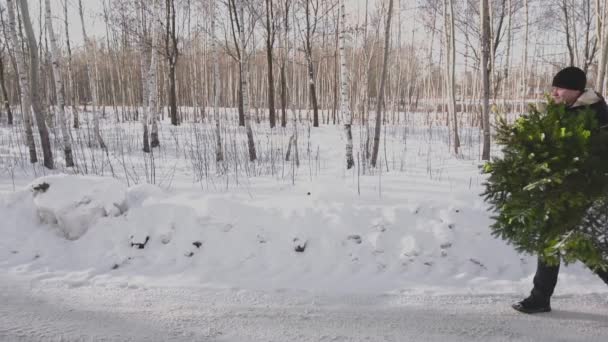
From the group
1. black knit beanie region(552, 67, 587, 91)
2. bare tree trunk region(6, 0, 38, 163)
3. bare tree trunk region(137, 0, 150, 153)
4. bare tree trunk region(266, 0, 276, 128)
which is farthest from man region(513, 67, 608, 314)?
bare tree trunk region(266, 0, 276, 128)

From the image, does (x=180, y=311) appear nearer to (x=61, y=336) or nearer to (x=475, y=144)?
(x=61, y=336)

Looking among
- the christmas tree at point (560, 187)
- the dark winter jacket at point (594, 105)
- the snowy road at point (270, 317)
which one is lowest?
the snowy road at point (270, 317)

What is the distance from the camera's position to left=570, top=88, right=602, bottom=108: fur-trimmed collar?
8.79ft

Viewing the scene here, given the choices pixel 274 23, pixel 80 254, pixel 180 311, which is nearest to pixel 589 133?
pixel 180 311

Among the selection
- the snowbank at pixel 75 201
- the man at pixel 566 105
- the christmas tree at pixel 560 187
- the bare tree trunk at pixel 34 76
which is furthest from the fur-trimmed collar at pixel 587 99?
the bare tree trunk at pixel 34 76

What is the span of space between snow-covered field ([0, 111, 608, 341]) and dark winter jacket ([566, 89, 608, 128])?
1.41m

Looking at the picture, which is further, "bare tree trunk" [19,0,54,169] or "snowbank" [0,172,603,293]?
"bare tree trunk" [19,0,54,169]

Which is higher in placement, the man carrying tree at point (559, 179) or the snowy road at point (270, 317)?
the man carrying tree at point (559, 179)

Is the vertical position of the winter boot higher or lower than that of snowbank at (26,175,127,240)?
lower

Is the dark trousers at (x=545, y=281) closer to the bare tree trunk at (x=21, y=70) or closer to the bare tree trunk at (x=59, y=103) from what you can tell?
the bare tree trunk at (x=59, y=103)

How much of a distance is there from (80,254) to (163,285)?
3.95 ft

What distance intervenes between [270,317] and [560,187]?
2119 mm

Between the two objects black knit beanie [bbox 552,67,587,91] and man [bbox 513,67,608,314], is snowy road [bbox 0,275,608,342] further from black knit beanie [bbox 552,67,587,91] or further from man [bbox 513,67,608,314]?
black knit beanie [bbox 552,67,587,91]

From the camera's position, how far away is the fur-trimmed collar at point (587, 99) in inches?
105
